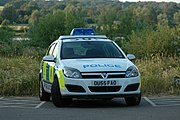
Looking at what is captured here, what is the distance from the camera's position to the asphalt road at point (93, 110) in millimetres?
10180

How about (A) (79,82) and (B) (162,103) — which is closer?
(A) (79,82)

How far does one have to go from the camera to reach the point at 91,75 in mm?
11367

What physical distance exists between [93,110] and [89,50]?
195 cm

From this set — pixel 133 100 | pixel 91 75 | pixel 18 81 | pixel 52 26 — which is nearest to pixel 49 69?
pixel 91 75

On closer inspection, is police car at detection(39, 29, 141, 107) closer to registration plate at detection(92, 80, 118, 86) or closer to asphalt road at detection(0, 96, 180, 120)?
registration plate at detection(92, 80, 118, 86)

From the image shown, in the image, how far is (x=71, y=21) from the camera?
68.6m

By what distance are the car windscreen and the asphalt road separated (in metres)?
1.18

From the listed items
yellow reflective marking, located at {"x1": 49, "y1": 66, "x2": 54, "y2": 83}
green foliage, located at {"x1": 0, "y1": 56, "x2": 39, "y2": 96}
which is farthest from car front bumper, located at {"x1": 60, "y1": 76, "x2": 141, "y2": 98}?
green foliage, located at {"x1": 0, "y1": 56, "x2": 39, "y2": 96}

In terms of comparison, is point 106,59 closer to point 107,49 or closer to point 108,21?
point 107,49

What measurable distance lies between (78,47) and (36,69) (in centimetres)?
611

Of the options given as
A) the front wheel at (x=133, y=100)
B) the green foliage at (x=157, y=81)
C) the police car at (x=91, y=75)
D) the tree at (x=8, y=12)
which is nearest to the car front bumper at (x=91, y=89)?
the police car at (x=91, y=75)

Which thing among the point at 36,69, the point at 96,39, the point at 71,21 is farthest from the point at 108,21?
the point at 96,39

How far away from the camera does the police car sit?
11.4m

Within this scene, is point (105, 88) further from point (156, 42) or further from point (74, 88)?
point (156, 42)
